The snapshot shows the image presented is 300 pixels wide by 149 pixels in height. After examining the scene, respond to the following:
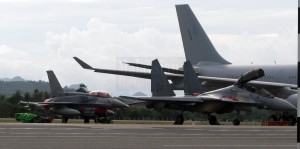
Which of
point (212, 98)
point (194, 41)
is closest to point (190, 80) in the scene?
point (212, 98)

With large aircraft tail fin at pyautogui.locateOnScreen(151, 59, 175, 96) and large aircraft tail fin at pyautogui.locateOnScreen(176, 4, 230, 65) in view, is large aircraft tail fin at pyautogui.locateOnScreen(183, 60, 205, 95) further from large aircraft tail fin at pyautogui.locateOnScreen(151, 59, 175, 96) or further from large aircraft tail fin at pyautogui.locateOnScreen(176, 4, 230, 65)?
large aircraft tail fin at pyautogui.locateOnScreen(176, 4, 230, 65)

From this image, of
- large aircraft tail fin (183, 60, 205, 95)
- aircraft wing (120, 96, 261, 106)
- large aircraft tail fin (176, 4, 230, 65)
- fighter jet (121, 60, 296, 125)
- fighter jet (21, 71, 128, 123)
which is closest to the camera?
fighter jet (121, 60, 296, 125)

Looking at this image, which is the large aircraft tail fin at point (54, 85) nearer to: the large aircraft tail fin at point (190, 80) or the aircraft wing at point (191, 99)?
the large aircraft tail fin at point (190, 80)

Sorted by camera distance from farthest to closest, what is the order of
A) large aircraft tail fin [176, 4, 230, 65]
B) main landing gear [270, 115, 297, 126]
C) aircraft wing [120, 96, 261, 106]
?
large aircraft tail fin [176, 4, 230, 65]
main landing gear [270, 115, 297, 126]
aircraft wing [120, 96, 261, 106]

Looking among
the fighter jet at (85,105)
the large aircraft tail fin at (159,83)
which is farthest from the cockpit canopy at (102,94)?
the large aircraft tail fin at (159,83)

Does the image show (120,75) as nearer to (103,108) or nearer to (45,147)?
(103,108)

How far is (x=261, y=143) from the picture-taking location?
1878 centimetres

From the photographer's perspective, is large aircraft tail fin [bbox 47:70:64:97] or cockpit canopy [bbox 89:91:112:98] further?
large aircraft tail fin [bbox 47:70:64:97]

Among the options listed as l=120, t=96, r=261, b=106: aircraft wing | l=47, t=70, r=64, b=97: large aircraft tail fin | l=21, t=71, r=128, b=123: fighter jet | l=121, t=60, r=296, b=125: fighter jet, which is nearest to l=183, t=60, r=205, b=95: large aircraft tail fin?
l=121, t=60, r=296, b=125: fighter jet

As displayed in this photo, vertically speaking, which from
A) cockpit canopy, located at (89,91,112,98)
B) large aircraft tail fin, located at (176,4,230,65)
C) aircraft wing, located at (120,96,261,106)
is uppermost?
large aircraft tail fin, located at (176,4,230,65)

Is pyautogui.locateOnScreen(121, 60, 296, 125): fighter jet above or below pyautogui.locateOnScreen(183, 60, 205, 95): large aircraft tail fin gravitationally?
below

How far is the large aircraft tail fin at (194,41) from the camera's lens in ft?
225

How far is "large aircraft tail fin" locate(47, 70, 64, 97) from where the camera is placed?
67.6 meters

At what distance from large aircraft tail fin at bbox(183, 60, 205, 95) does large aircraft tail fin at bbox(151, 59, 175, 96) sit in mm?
1194
